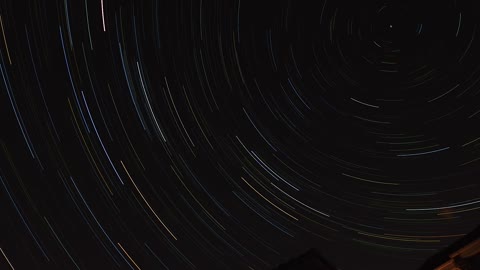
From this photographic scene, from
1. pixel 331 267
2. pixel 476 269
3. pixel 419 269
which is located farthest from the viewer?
pixel 331 267

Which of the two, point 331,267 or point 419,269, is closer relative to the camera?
point 419,269

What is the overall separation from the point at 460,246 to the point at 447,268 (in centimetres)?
82

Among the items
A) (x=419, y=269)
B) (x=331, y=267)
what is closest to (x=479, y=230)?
(x=419, y=269)

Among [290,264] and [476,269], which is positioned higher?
[290,264]

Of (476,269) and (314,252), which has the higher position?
(314,252)

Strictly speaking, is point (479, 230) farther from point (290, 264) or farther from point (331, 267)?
point (290, 264)

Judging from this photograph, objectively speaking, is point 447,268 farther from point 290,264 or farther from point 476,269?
point 290,264

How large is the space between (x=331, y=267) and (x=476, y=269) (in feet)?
15.0

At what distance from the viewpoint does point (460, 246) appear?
14.7 m

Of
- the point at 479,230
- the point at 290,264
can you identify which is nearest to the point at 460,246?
the point at 479,230

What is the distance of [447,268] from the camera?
15016 millimetres

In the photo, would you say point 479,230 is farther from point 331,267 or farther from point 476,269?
point 331,267

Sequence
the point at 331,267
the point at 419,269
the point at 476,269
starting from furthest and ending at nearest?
the point at 331,267
the point at 419,269
the point at 476,269

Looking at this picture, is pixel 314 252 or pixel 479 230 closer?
pixel 479 230
